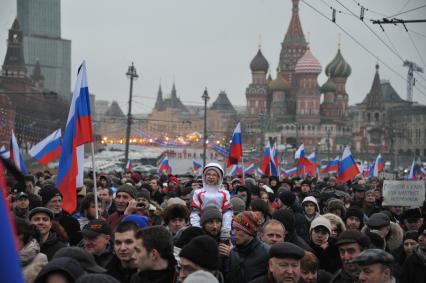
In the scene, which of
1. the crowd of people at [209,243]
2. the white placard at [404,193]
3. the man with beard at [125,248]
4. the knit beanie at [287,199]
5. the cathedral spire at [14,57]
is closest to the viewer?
the crowd of people at [209,243]

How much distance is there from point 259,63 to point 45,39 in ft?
230

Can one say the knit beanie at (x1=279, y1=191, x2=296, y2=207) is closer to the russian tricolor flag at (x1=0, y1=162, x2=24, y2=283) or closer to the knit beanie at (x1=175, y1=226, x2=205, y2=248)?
the knit beanie at (x1=175, y1=226, x2=205, y2=248)

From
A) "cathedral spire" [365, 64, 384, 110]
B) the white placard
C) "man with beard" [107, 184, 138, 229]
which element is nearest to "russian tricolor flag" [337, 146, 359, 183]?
the white placard

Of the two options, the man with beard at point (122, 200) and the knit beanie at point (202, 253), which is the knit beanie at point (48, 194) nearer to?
the man with beard at point (122, 200)

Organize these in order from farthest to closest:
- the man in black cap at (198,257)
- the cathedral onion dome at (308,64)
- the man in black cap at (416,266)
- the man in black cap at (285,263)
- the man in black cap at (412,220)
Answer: the cathedral onion dome at (308,64)
the man in black cap at (412,220)
the man in black cap at (416,266)
the man in black cap at (285,263)
the man in black cap at (198,257)

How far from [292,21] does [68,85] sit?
67.3m

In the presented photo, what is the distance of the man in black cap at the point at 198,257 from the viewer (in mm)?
4465

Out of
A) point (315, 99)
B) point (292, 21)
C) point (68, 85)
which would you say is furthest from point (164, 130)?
point (315, 99)

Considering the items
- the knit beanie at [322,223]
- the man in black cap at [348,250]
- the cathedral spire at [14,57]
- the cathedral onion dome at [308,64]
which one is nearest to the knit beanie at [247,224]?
the man in black cap at [348,250]

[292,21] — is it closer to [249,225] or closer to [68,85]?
[68,85]

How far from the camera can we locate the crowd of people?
Result: 4.64 metres

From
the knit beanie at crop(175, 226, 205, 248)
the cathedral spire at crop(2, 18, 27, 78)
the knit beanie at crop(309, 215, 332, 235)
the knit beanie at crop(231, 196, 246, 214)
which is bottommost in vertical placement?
the knit beanie at crop(231, 196, 246, 214)

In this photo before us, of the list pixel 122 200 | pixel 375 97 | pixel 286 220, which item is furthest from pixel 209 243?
pixel 375 97

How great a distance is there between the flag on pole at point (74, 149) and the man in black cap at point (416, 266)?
279 centimetres
